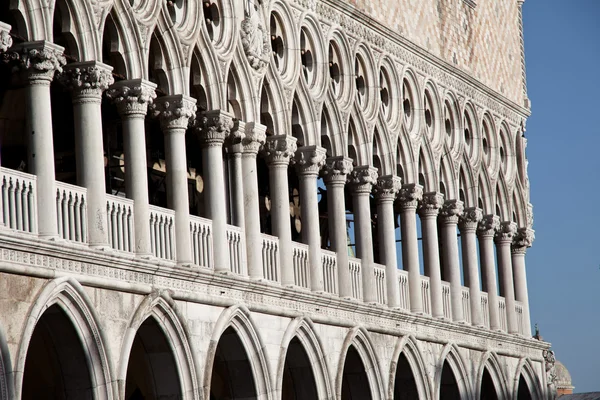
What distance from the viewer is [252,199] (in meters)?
21.6

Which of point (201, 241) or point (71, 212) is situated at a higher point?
point (201, 241)

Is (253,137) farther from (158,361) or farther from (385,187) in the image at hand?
(385,187)

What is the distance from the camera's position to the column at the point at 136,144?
61.5ft

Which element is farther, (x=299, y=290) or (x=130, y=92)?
(x=299, y=290)

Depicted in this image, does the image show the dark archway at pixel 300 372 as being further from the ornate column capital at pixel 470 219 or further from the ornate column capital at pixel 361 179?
the ornate column capital at pixel 470 219

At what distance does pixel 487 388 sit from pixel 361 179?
6.53 m

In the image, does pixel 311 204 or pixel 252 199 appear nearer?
pixel 252 199

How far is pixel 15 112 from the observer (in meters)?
22.8

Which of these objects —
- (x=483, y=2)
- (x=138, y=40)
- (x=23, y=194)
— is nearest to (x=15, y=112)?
(x=138, y=40)

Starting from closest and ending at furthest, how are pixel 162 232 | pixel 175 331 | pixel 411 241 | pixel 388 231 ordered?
pixel 175 331 → pixel 162 232 → pixel 388 231 → pixel 411 241

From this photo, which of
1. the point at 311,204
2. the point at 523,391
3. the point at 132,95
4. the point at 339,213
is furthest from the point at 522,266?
the point at 132,95

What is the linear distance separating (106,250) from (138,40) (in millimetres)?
2877

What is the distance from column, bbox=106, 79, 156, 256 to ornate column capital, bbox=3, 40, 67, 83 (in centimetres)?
179

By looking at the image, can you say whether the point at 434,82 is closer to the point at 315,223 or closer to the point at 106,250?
the point at 315,223
